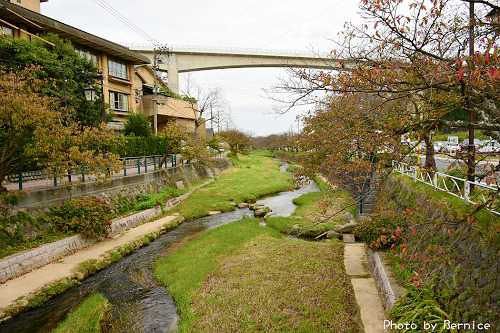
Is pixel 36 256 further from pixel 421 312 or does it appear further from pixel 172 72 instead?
pixel 172 72

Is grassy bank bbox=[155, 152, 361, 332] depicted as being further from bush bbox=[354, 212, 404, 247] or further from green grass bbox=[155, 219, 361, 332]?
bush bbox=[354, 212, 404, 247]

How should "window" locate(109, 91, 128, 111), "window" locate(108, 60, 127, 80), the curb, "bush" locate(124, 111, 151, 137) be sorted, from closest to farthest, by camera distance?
1. the curb
2. "bush" locate(124, 111, 151, 137)
3. "window" locate(109, 91, 128, 111)
4. "window" locate(108, 60, 127, 80)

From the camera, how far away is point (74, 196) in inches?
539

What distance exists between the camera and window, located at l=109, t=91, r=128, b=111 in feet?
98.5

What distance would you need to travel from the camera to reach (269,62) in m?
39.1

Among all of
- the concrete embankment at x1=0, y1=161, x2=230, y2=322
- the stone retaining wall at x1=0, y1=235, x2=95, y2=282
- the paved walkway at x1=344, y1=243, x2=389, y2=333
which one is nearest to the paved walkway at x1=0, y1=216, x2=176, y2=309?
the concrete embankment at x1=0, y1=161, x2=230, y2=322

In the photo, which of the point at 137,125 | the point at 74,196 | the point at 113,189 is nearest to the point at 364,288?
the point at 74,196

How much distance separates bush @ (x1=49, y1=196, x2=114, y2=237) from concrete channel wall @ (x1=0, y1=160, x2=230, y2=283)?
394 mm

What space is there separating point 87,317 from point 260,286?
4.75m

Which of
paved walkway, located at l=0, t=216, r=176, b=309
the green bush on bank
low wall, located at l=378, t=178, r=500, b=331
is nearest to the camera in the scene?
low wall, located at l=378, t=178, r=500, b=331

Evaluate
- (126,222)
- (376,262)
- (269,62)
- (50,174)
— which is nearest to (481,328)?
(376,262)

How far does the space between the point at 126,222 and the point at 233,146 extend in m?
40.4

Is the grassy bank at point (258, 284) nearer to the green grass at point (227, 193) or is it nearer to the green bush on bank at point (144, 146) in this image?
the green grass at point (227, 193)

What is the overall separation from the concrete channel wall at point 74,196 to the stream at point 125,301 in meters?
1.91
